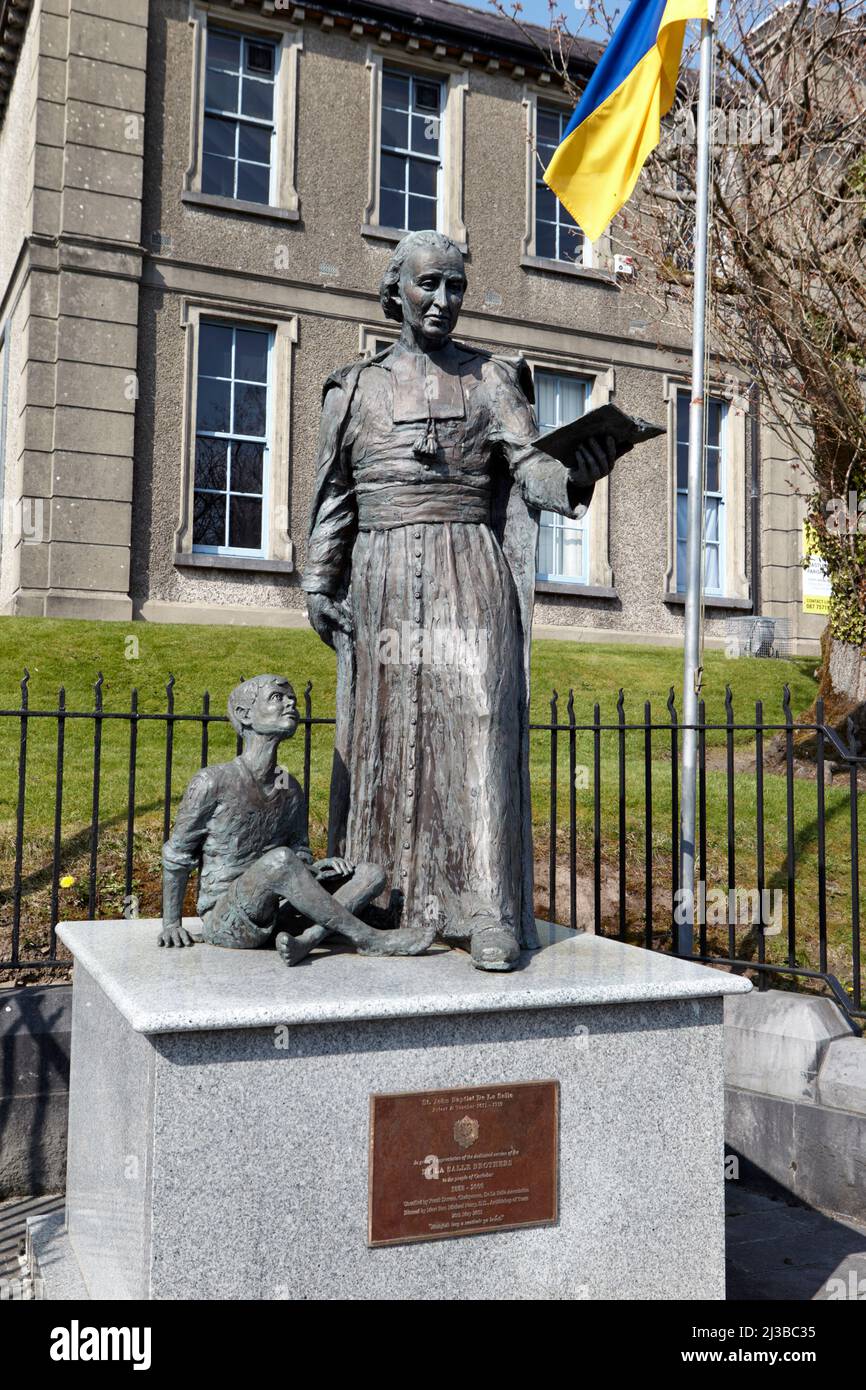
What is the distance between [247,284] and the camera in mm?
16609

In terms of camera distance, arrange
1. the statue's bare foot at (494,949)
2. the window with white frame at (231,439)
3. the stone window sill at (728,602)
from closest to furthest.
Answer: the statue's bare foot at (494,949), the window with white frame at (231,439), the stone window sill at (728,602)

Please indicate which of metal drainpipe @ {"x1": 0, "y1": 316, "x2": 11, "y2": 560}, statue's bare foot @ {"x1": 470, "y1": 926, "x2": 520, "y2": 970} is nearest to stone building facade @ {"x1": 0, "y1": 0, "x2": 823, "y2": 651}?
metal drainpipe @ {"x1": 0, "y1": 316, "x2": 11, "y2": 560}

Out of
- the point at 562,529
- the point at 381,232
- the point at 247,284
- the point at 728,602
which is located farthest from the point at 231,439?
the point at 728,602

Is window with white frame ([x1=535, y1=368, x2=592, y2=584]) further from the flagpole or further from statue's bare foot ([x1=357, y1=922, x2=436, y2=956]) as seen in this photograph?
statue's bare foot ([x1=357, y1=922, x2=436, y2=956])

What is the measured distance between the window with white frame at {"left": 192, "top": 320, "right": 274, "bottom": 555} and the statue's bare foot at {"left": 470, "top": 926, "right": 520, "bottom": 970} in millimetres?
13415

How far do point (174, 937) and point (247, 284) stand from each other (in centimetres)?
1416

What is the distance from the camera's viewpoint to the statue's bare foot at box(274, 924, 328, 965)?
3.81 metres

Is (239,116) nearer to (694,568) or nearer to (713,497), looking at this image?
(713,497)

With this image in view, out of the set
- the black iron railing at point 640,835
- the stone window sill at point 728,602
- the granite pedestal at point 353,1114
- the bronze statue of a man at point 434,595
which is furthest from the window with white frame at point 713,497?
the granite pedestal at point 353,1114

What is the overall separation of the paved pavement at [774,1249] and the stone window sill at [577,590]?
1356cm

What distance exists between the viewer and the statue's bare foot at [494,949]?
3.80 metres

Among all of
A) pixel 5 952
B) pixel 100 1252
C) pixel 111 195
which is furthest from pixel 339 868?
pixel 111 195

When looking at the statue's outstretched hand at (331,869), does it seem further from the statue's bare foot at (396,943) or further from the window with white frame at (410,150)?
the window with white frame at (410,150)

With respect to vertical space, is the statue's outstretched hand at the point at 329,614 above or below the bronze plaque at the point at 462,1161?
above
